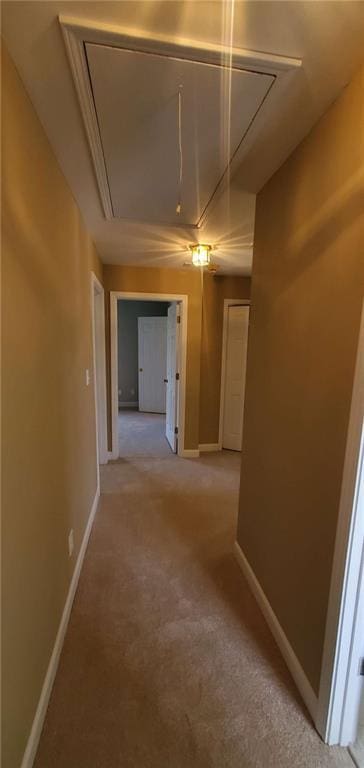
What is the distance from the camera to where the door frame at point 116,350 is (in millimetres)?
3645

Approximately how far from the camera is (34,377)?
1225mm

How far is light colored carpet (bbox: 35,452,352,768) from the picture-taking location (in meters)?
1.19

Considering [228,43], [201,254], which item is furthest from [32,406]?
[201,254]

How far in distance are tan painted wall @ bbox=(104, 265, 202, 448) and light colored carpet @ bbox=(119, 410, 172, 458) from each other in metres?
0.52

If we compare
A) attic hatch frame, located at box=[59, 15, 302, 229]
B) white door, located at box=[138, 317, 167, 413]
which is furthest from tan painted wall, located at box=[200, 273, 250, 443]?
attic hatch frame, located at box=[59, 15, 302, 229]

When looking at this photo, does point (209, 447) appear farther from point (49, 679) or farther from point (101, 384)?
point (49, 679)

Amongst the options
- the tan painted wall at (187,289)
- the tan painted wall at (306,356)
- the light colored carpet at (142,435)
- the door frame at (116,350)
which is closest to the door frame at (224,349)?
the tan painted wall at (187,289)

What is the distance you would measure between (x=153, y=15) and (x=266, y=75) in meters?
0.38

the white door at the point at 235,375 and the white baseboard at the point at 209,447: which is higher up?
the white door at the point at 235,375

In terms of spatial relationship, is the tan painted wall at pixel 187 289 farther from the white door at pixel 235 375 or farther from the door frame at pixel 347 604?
the door frame at pixel 347 604

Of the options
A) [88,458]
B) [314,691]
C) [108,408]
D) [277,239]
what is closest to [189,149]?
[277,239]

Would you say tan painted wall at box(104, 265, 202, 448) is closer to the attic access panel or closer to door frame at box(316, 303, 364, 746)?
the attic access panel

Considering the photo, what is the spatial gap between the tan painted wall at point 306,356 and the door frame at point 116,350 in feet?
6.33

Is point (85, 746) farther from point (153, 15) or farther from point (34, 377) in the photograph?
point (153, 15)
